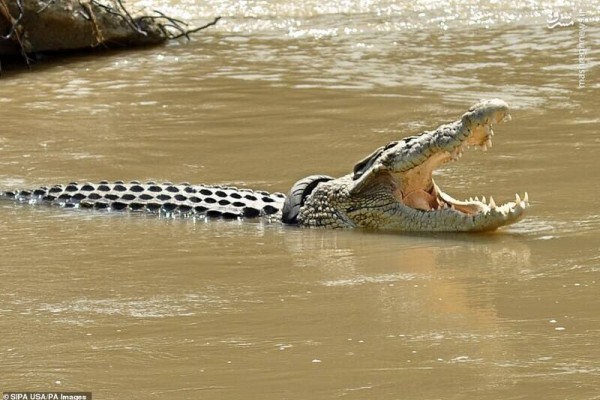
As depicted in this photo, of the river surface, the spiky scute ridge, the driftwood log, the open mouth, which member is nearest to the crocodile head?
the open mouth

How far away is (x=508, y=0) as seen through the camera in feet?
47.1

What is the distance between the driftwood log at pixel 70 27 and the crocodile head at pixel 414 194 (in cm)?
655

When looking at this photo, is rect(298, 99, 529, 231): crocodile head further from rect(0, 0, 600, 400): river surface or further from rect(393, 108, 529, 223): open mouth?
rect(0, 0, 600, 400): river surface

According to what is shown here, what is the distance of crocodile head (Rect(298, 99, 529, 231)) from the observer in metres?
6.23

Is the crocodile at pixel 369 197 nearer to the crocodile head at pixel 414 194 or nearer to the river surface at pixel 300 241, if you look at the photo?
the crocodile head at pixel 414 194

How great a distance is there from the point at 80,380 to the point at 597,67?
25.9 feet

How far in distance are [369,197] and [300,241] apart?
539mm

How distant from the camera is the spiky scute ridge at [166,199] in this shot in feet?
23.1

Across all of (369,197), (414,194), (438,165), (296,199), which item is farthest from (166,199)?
(438,165)

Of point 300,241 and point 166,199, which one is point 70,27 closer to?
point 166,199

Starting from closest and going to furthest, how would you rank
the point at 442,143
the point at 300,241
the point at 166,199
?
the point at 442,143 < the point at 300,241 < the point at 166,199

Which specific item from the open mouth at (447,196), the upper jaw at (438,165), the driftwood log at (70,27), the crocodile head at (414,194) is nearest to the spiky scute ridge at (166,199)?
the crocodile head at (414,194)

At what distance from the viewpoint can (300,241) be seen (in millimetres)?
6473

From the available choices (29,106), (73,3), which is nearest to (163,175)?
(29,106)
